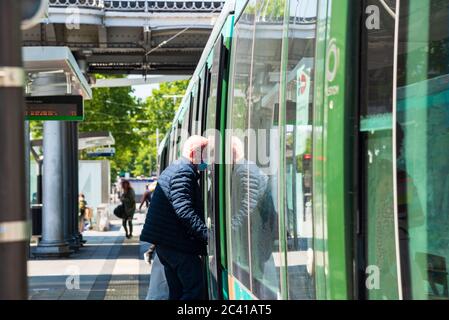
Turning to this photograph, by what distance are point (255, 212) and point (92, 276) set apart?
10.1 meters

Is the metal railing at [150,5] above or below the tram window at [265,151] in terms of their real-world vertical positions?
above

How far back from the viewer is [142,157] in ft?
290

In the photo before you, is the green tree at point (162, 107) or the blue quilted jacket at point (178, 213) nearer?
the blue quilted jacket at point (178, 213)

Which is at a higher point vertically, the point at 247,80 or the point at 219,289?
the point at 247,80

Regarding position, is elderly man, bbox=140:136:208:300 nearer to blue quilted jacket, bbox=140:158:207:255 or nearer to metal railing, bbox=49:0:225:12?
blue quilted jacket, bbox=140:158:207:255

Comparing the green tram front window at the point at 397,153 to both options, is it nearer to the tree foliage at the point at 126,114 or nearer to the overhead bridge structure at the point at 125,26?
the overhead bridge structure at the point at 125,26

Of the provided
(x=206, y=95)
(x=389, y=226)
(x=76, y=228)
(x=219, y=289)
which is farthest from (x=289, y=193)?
(x=76, y=228)

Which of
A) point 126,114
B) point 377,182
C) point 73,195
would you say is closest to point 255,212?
point 377,182

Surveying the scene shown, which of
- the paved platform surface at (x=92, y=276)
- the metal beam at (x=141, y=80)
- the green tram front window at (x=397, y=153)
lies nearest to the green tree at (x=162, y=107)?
the metal beam at (x=141, y=80)

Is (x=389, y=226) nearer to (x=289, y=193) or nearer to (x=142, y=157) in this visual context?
(x=289, y=193)

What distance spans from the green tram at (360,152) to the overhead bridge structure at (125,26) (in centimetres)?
1325

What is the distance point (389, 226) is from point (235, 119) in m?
2.41

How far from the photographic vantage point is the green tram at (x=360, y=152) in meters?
2.82
